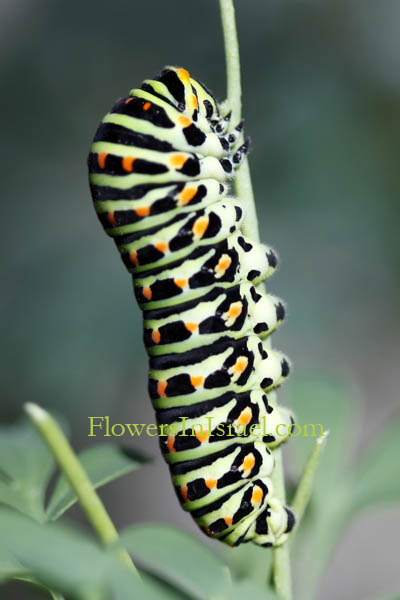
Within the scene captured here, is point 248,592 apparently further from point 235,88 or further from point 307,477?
point 235,88

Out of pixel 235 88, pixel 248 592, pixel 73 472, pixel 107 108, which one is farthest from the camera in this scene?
pixel 107 108

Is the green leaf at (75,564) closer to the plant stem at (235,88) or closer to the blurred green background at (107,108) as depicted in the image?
the plant stem at (235,88)

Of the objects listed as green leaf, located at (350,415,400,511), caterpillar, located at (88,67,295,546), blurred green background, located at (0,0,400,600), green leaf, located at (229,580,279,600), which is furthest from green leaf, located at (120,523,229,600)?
blurred green background, located at (0,0,400,600)

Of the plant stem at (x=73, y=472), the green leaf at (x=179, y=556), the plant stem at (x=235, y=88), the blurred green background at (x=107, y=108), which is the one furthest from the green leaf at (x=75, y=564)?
the blurred green background at (x=107, y=108)

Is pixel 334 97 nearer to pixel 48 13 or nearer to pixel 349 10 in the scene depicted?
pixel 349 10

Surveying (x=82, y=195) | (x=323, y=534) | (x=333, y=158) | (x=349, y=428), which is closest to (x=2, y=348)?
(x=82, y=195)

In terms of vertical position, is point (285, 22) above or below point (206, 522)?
above

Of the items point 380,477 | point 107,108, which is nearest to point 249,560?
point 380,477
